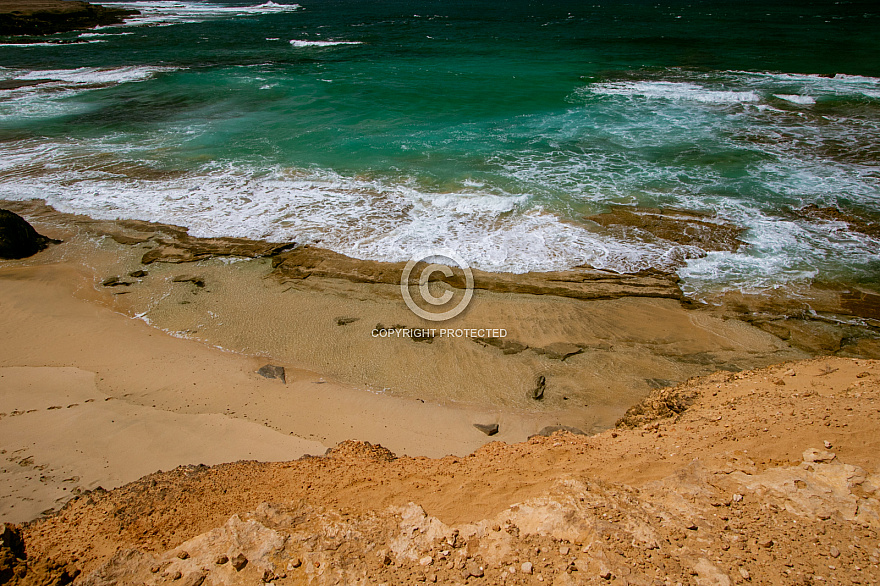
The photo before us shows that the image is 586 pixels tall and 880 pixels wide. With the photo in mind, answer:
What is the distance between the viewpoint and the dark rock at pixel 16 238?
902cm

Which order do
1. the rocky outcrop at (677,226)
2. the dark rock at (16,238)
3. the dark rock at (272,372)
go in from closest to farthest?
the dark rock at (272,372) < the dark rock at (16,238) < the rocky outcrop at (677,226)

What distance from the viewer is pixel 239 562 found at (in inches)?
123

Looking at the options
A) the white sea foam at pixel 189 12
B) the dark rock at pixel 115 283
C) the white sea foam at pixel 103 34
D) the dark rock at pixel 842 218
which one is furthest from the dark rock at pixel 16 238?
the white sea foam at pixel 189 12

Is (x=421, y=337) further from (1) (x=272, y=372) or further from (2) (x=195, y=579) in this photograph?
(2) (x=195, y=579)

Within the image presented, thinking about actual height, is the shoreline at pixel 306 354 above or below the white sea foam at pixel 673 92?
below

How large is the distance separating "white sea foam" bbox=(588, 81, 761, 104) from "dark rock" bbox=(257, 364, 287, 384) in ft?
63.9

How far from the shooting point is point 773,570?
2885 millimetres

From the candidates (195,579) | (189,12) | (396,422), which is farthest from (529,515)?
(189,12)

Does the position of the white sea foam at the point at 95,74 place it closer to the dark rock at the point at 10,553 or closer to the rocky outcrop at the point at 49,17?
the rocky outcrop at the point at 49,17

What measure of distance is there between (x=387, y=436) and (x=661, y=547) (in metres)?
3.08

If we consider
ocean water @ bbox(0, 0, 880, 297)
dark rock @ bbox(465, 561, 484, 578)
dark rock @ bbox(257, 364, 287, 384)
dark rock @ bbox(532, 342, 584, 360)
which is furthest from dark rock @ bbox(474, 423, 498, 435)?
ocean water @ bbox(0, 0, 880, 297)

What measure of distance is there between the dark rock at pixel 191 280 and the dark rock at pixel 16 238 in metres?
3.42

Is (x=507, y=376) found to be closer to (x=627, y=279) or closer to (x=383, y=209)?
(x=627, y=279)

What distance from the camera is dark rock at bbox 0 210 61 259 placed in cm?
902
